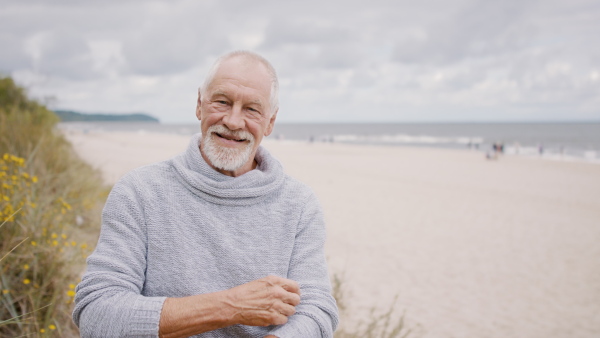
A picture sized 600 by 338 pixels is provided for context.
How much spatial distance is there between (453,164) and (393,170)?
5.56 meters

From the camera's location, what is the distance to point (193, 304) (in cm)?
157

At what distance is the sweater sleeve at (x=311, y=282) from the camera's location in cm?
167

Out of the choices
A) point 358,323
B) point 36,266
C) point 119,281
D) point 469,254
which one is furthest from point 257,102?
point 469,254

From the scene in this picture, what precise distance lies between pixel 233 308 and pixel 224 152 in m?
0.66

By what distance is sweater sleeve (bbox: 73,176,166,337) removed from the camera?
151 centimetres

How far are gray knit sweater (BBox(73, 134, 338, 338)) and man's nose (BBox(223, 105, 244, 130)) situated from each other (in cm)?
19

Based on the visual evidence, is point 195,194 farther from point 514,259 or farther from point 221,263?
point 514,259

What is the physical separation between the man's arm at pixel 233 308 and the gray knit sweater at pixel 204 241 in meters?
0.07

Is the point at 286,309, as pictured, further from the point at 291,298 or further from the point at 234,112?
the point at 234,112

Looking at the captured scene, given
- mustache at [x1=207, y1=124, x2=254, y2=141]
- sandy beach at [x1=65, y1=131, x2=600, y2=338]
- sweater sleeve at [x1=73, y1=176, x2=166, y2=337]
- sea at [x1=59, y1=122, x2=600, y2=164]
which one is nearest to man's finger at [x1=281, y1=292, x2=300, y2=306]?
sweater sleeve at [x1=73, y1=176, x2=166, y2=337]

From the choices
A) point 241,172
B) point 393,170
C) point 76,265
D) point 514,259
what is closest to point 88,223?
point 76,265

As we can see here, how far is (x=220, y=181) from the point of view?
6.16ft

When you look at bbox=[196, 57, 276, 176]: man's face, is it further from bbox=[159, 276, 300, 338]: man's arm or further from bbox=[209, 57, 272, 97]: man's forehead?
bbox=[159, 276, 300, 338]: man's arm

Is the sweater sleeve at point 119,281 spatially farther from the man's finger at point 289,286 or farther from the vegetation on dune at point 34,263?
the vegetation on dune at point 34,263
